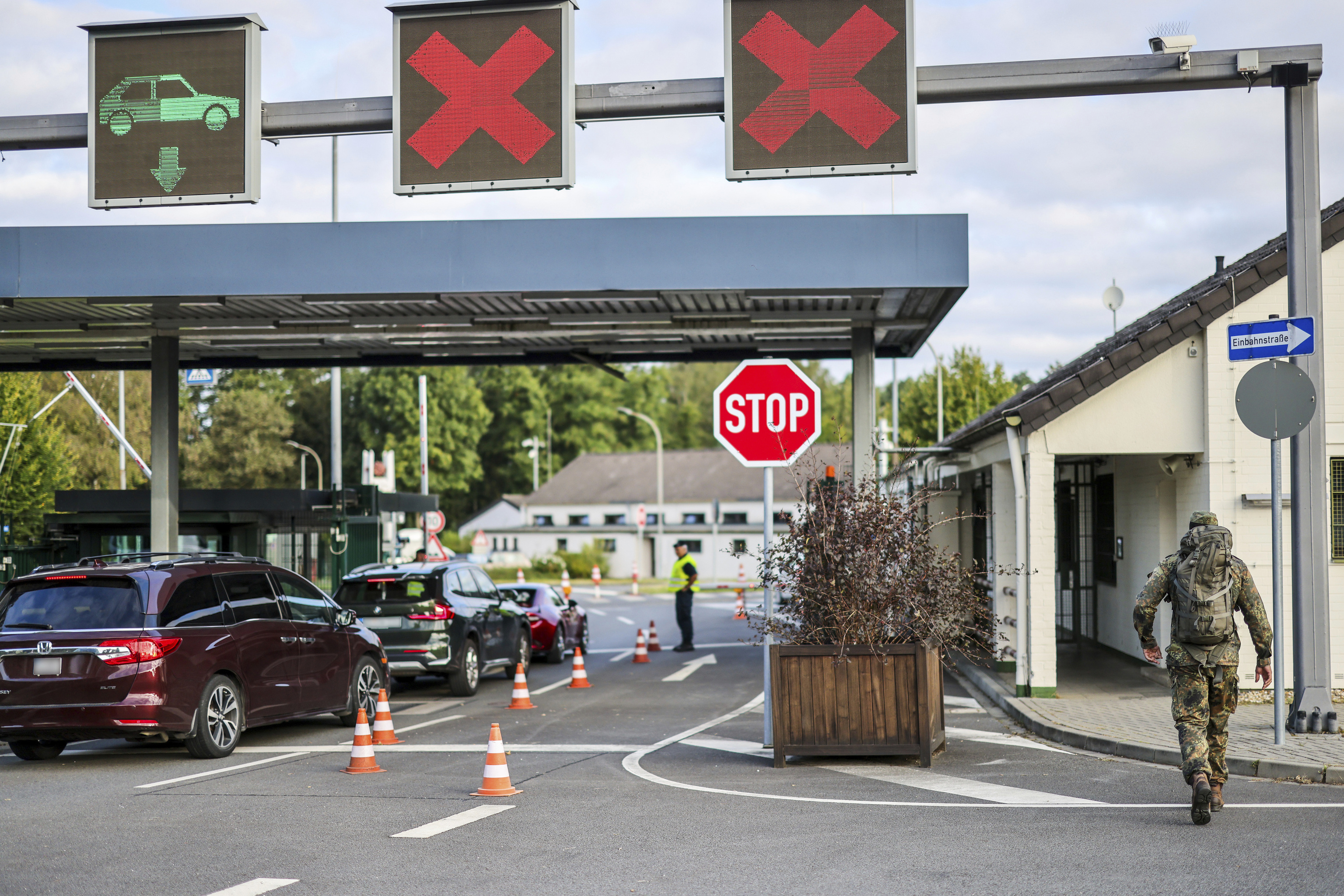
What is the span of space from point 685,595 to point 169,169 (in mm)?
14193

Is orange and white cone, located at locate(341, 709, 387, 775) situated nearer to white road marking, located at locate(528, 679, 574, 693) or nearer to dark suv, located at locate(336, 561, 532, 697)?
dark suv, located at locate(336, 561, 532, 697)

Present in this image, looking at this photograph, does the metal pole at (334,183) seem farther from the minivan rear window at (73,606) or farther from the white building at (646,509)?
the white building at (646,509)

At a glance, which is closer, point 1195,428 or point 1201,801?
point 1201,801

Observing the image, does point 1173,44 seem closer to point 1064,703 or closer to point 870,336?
point 1064,703

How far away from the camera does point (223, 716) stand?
11516 mm

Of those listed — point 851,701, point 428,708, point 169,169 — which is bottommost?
point 428,708

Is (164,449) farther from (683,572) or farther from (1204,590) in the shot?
(1204,590)

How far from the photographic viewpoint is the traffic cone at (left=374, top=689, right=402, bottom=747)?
465 inches

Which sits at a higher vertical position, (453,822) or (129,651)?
(129,651)

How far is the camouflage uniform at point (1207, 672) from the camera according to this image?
7984mm

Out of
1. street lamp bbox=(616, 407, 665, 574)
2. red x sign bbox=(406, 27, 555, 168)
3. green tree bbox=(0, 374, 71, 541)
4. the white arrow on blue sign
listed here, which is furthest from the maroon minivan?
street lamp bbox=(616, 407, 665, 574)

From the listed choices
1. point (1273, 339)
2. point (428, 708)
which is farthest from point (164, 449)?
point (1273, 339)

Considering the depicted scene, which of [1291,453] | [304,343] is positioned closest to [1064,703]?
[1291,453]

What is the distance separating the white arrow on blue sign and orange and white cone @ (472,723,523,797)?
6.74 metres
